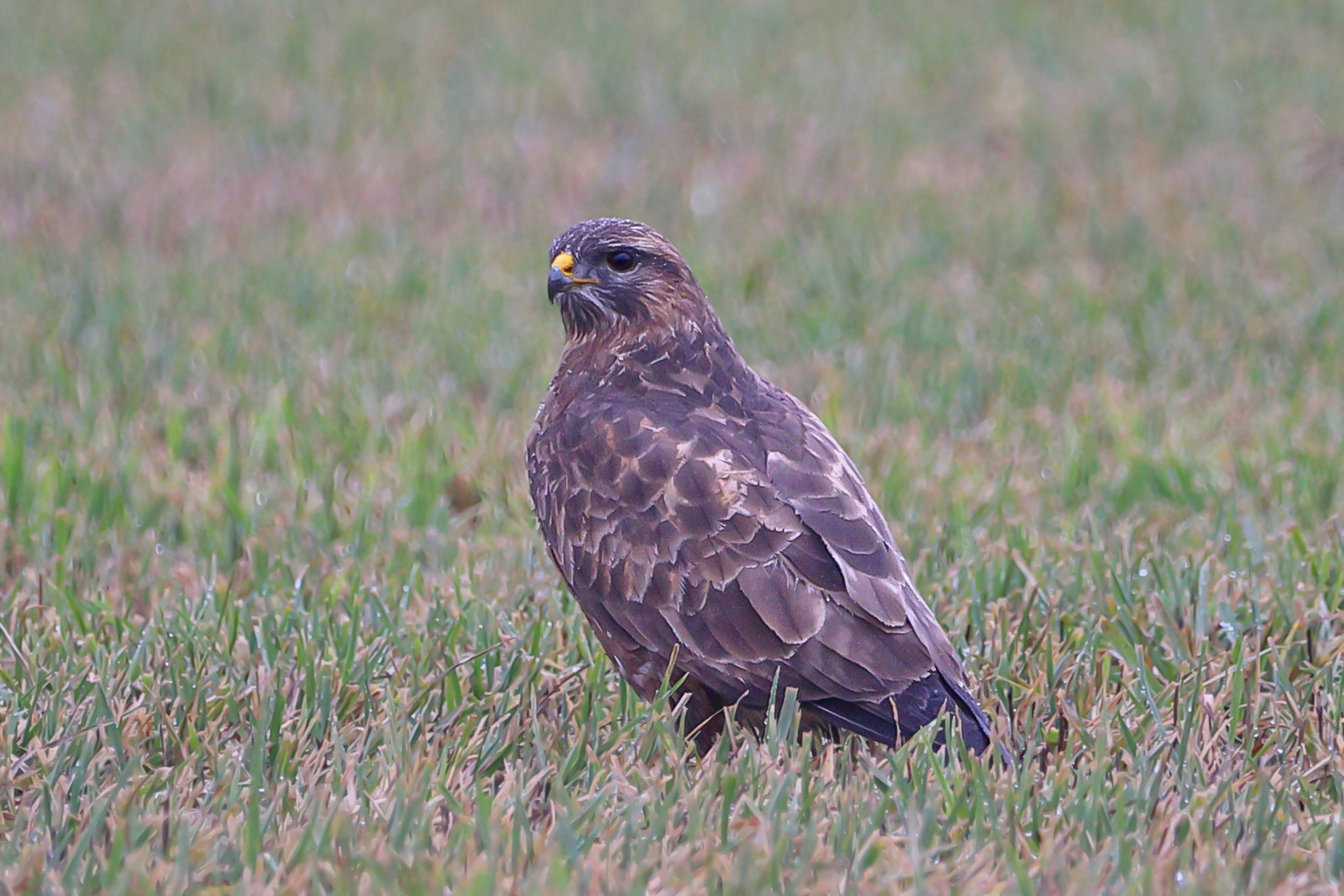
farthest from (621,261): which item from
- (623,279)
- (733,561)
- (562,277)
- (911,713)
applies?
(911,713)

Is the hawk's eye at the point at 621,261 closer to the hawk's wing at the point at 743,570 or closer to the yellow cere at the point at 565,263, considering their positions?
the yellow cere at the point at 565,263

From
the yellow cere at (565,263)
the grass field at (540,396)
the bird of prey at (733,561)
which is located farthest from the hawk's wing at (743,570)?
the yellow cere at (565,263)

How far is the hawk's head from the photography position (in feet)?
13.9

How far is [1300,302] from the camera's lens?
26.9 ft

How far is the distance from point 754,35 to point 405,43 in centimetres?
305

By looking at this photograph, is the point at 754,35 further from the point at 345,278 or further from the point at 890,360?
the point at 890,360

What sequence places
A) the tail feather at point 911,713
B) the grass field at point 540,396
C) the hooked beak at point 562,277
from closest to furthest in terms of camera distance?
the grass field at point 540,396
the tail feather at point 911,713
the hooked beak at point 562,277

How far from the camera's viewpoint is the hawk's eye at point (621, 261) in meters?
4.26

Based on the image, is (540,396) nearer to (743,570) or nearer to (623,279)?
(623,279)

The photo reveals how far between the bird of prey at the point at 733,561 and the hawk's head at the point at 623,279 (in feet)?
0.67

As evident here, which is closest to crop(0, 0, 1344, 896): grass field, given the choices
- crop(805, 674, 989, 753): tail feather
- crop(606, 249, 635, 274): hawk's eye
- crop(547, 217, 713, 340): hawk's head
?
crop(805, 674, 989, 753): tail feather

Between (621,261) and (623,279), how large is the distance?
5cm

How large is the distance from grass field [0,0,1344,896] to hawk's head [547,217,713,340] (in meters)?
0.84

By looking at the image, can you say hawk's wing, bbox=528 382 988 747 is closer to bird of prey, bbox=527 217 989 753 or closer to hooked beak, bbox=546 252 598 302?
bird of prey, bbox=527 217 989 753
